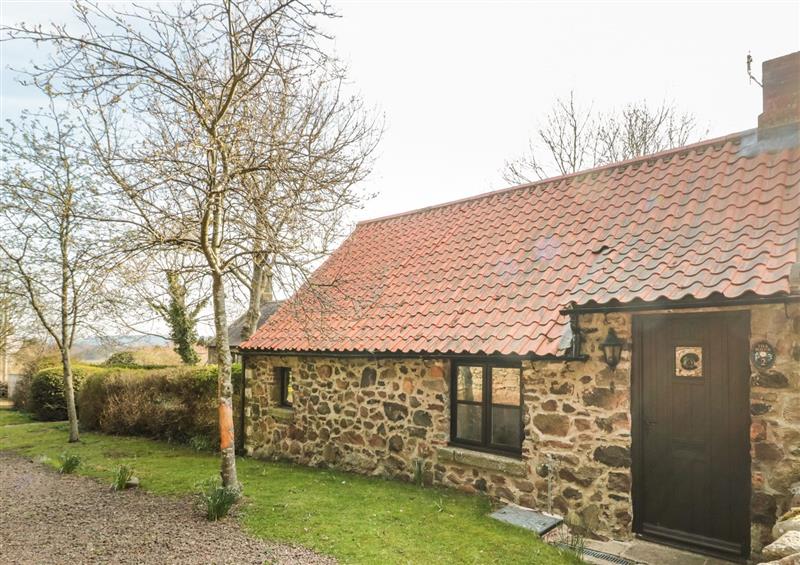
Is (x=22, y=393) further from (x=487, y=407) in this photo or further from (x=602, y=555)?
(x=602, y=555)

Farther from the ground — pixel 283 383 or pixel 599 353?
pixel 599 353

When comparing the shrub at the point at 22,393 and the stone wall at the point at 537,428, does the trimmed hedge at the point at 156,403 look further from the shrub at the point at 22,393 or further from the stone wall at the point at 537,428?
the shrub at the point at 22,393

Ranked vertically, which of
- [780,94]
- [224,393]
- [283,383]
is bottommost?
[283,383]

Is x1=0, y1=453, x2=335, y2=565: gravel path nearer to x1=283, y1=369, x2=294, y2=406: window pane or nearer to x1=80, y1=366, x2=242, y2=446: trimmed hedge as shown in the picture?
x1=283, y1=369, x2=294, y2=406: window pane

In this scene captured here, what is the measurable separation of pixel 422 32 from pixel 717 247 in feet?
14.6

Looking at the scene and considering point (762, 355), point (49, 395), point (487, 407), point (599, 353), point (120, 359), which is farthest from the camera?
point (120, 359)

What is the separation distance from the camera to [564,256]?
7.71m

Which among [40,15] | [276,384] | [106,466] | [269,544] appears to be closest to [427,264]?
[276,384]

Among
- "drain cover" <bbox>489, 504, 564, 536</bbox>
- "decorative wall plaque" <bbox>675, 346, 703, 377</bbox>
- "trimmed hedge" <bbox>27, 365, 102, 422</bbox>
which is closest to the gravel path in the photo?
"drain cover" <bbox>489, 504, 564, 536</bbox>

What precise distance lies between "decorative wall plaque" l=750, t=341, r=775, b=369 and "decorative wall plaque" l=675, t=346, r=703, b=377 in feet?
1.72

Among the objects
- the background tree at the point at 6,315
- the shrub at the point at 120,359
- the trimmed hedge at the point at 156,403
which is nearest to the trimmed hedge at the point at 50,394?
the background tree at the point at 6,315

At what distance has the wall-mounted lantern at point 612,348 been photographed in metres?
5.81

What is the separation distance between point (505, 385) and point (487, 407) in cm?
44

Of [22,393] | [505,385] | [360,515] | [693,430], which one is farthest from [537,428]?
[22,393]
